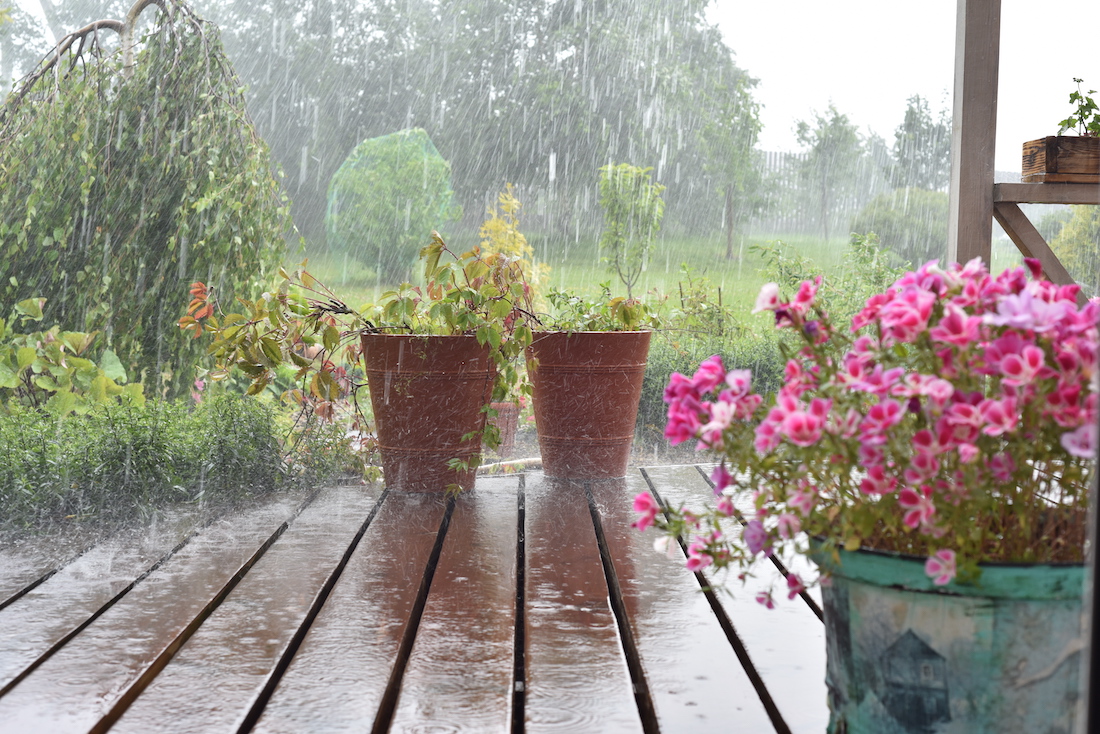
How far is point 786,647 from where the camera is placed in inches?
51.2

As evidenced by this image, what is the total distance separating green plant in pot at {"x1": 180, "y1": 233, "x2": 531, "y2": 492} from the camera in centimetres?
220

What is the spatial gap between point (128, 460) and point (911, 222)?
7.57m

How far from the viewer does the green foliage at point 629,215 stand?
586 centimetres

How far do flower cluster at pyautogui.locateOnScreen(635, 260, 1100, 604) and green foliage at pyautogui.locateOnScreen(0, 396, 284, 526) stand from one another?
65.0 inches

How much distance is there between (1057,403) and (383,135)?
881cm

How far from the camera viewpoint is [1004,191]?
7.36ft

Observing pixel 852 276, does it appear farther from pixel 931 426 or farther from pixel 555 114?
pixel 555 114

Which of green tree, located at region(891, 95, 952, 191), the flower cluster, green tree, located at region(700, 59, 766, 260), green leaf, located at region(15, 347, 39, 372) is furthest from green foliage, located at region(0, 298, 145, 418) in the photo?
green tree, located at region(891, 95, 952, 191)

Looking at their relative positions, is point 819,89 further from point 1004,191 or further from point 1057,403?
point 1057,403

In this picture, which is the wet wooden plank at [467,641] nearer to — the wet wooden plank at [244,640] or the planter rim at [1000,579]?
the wet wooden plank at [244,640]

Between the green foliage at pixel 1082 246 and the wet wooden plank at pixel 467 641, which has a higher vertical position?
the green foliage at pixel 1082 246

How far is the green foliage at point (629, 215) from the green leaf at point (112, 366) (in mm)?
3494

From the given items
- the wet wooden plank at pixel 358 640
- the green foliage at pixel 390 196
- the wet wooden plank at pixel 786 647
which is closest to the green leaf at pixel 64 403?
the wet wooden plank at pixel 358 640

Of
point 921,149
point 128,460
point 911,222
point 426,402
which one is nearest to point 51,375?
point 128,460
